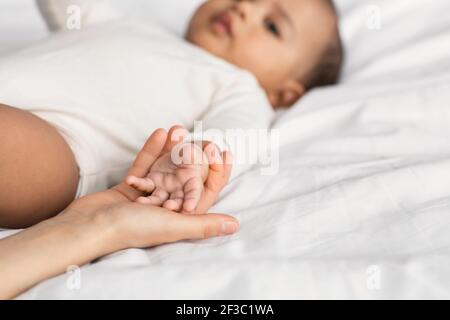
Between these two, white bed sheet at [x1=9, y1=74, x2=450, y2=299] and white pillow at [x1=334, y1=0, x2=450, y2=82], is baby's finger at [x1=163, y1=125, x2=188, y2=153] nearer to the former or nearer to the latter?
white bed sheet at [x1=9, y1=74, x2=450, y2=299]

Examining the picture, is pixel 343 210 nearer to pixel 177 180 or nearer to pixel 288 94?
pixel 177 180

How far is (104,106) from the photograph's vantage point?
0.94 metres

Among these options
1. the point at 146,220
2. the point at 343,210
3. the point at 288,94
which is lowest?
the point at 288,94

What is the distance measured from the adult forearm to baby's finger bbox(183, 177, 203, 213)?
108 mm

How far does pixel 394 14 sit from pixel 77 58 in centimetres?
84

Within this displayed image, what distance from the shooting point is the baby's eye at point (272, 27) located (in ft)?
4.34

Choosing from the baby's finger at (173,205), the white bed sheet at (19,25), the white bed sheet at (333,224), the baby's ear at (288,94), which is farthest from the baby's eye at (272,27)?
the baby's finger at (173,205)

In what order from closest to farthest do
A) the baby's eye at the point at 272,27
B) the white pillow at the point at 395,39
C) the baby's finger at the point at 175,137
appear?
the baby's finger at the point at 175,137 → the white pillow at the point at 395,39 → the baby's eye at the point at 272,27

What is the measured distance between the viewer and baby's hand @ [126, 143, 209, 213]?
2.31 feet

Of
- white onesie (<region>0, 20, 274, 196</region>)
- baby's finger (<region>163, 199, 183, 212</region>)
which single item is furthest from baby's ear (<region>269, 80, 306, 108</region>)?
baby's finger (<region>163, 199, 183, 212</region>)

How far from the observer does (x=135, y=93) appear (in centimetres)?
98

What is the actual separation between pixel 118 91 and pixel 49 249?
1.39 feet

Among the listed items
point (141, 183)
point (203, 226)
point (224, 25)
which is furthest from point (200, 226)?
point (224, 25)

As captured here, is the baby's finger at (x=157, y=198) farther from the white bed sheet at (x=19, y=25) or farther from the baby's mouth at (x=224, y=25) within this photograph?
the white bed sheet at (x=19, y=25)
